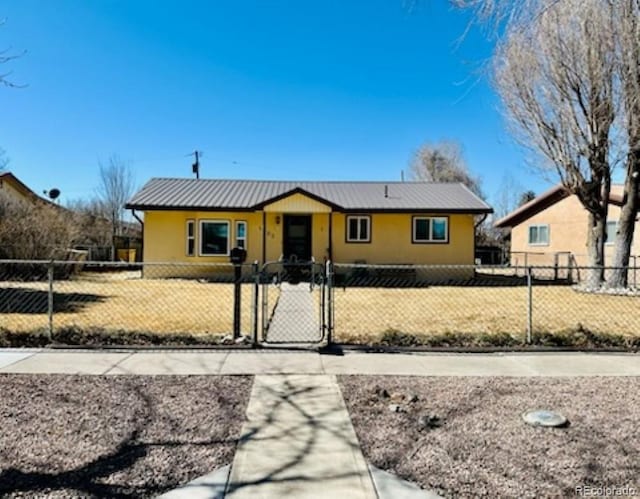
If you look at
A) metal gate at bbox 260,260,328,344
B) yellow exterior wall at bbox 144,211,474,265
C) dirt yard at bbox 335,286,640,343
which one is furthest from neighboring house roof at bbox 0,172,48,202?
dirt yard at bbox 335,286,640,343

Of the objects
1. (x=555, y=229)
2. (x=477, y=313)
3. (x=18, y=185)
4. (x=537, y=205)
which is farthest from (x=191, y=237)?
(x=537, y=205)

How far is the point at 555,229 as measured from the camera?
23.6 meters

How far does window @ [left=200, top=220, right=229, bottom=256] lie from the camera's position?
18000 millimetres

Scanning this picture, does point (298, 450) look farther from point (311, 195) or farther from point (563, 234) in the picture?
point (563, 234)

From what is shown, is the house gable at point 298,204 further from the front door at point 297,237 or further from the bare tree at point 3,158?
the bare tree at point 3,158

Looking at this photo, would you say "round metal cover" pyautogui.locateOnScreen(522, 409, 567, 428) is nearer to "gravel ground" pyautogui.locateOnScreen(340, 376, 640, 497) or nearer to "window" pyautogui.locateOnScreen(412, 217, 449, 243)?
"gravel ground" pyautogui.locateOnScreen(340, 376, 640, 497)

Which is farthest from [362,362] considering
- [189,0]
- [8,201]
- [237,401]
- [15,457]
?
[8,201]

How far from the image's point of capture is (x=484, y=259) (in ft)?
96.3

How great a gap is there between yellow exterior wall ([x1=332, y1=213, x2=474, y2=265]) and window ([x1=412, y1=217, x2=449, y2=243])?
0.52 feet

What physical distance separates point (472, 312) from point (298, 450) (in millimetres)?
7626

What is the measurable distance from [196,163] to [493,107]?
959 inches

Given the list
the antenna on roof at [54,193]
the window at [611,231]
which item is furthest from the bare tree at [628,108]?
the antenna on roof at [54,193]

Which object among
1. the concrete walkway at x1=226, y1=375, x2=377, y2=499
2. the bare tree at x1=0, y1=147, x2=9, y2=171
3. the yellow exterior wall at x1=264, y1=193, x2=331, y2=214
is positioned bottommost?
the concrete walkway at x1=226, y1=375, x2=377, y2=499

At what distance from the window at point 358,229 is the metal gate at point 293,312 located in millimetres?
3865
